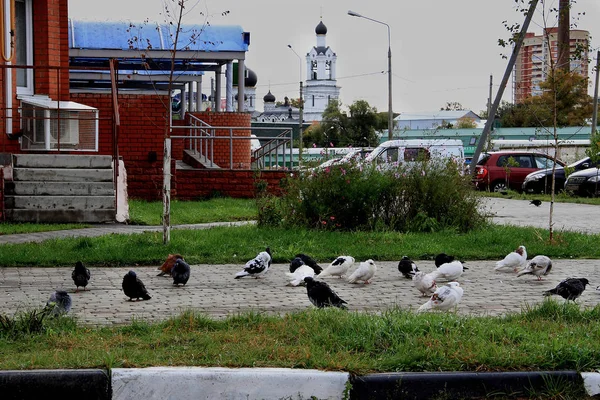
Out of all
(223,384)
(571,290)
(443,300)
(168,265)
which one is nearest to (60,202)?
(168,265)

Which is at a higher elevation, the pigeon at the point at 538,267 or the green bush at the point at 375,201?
the green bush at the point at 375,201

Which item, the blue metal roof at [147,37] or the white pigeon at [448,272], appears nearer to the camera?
the white pigeon at [448,272]

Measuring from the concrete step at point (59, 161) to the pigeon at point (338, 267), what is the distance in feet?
26.2

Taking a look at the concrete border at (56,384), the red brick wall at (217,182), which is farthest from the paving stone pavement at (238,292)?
the red brick wall at (217,182)

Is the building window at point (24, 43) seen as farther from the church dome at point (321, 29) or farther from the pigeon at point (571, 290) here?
the church dome at point (321, 29)

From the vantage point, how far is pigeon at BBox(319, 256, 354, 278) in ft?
35.0

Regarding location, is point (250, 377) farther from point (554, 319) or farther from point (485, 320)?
point (554, 319)

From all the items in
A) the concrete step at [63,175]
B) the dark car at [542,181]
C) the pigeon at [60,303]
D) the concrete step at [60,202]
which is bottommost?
the dark car at [542,181]

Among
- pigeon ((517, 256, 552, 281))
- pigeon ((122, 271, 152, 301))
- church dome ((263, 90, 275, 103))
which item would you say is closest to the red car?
pigeon ((517, 256, 552, 281))

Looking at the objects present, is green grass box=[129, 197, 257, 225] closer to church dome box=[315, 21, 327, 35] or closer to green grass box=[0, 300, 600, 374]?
green grass box=[0, 300, 600, 374]

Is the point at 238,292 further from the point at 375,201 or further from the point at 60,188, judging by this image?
the point at 60,188

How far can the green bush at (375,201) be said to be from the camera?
1498 centimetres

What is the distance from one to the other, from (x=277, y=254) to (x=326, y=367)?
21.6 feet

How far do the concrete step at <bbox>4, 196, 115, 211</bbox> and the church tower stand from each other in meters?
132
